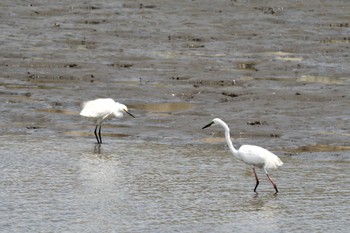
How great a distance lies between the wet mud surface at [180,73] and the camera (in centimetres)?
1527

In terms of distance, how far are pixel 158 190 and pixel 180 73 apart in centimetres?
896

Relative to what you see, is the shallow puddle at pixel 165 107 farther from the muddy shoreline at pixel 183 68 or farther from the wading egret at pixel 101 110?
the wading egret at pixel 101 110

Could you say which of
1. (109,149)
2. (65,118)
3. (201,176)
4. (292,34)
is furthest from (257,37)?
(201,176)

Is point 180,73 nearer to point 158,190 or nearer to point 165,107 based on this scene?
point 165,107

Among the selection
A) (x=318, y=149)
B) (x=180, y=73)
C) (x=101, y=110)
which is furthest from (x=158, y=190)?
(x=180, y=73)

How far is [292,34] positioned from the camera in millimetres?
25375

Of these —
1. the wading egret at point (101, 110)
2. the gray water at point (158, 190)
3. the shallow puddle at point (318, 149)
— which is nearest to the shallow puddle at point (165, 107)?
the wading egret at point (101, 110)

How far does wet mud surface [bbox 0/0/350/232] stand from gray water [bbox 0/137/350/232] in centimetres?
22

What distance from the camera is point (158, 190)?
11609 millimetres

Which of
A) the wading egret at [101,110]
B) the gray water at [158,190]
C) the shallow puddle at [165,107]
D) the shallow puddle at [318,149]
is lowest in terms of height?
the shallow puddle at [165,107]

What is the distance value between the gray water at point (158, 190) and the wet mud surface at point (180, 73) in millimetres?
219

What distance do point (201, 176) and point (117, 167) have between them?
1206 mm

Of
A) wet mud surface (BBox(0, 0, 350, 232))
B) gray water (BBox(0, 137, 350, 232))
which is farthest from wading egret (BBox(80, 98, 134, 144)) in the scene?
gray water (BBox(0, 137, 350, 232))

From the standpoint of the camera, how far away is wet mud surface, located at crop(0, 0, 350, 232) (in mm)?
15266
